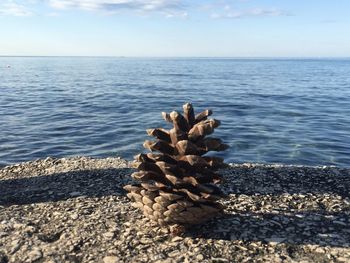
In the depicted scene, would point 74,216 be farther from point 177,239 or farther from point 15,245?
point 177,239

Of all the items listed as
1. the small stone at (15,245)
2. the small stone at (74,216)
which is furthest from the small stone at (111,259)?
the small stone at (74,216)

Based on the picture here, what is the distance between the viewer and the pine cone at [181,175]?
18.9 feet

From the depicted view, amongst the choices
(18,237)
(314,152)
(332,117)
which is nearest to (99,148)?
(314,152)

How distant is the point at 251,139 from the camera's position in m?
19.0

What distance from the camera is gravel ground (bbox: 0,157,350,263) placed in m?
5.57

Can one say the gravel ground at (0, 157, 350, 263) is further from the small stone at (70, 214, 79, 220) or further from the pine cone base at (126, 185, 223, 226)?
the pine cone base at (126, 185, 223, 226)

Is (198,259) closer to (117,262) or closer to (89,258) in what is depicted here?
(117,262)

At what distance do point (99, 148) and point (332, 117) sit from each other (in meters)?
15.4

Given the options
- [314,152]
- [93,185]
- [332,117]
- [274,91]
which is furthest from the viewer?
[274,91]

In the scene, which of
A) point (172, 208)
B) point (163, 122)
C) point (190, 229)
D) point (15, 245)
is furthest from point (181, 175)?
point (163, 122)

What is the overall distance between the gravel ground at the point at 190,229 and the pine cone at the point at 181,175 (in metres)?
0.38

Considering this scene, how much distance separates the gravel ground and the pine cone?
0.38m

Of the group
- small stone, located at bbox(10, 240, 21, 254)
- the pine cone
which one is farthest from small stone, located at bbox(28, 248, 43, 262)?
the pine cone

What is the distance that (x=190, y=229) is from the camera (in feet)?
20.1
